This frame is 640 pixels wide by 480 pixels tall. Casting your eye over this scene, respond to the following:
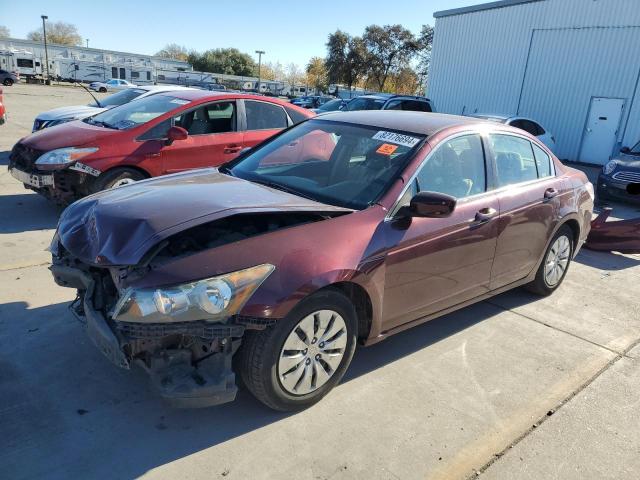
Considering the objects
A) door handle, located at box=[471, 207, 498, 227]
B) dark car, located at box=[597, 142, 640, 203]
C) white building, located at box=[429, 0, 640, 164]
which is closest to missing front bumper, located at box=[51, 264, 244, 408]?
door handle, located at box=[471, 207, 498, 227]

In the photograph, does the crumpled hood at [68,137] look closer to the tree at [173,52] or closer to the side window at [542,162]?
the side window at [542,162]

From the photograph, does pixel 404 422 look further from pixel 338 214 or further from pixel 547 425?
pixel 338 214

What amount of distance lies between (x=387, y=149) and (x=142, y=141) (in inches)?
155

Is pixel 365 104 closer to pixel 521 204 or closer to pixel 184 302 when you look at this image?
pixel 521 204

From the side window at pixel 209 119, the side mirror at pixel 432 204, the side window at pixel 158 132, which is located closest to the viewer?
the side mirror at pixel 432 204

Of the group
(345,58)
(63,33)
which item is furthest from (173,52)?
(345,58)

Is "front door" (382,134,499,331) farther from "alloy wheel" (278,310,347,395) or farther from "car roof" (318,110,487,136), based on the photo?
"alloy wheel" (278,310,347,395)

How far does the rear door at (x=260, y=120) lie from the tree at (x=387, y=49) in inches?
1775

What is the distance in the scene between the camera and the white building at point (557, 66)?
17.1 meters

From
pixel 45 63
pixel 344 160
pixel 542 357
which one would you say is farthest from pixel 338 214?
pixel 45 63

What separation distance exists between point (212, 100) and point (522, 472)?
590 cm

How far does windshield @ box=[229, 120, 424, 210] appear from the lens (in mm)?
3375

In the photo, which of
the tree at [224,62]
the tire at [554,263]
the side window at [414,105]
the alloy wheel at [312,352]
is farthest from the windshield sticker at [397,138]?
the tree at [224,62]

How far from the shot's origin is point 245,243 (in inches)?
105
